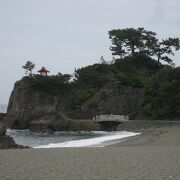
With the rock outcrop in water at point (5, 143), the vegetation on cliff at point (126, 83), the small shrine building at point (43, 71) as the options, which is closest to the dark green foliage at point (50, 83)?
the vegetation on cliff at point (126, 83)

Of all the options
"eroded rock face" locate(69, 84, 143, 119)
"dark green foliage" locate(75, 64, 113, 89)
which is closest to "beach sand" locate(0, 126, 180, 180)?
"eroded rock face" locate(69, 84, 143, 119)

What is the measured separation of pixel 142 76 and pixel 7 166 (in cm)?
7433

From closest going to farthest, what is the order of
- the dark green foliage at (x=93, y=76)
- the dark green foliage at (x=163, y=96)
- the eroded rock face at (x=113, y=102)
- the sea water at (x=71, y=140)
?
the sea water at (x=71, y=140) → the dark green foliage at (x=163, y=96) → the eroded rock face at (x=113, y=102) → the dark green foliage at (x=93, y=76)

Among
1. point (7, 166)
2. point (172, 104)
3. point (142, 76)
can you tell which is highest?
point (142, 76)

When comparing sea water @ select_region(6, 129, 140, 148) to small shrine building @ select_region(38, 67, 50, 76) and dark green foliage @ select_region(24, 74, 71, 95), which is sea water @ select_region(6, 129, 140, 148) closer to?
dark green foliage @ select_region(24, 74, 71, 95)

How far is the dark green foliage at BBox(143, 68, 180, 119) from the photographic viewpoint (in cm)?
6381

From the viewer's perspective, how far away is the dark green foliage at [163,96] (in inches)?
2512

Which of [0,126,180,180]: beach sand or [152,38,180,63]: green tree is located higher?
[152,38,180,63]: green tree

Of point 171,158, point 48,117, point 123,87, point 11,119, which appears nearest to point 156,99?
point 123,87

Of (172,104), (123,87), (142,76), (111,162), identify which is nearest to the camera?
(111,162)

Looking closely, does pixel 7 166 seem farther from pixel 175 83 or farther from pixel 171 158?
pixel 175 83

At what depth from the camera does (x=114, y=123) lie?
6662cm

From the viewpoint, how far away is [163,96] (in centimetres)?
6462

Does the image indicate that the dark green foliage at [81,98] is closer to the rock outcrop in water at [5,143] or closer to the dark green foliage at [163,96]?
the dark green foliage at [163,96]
